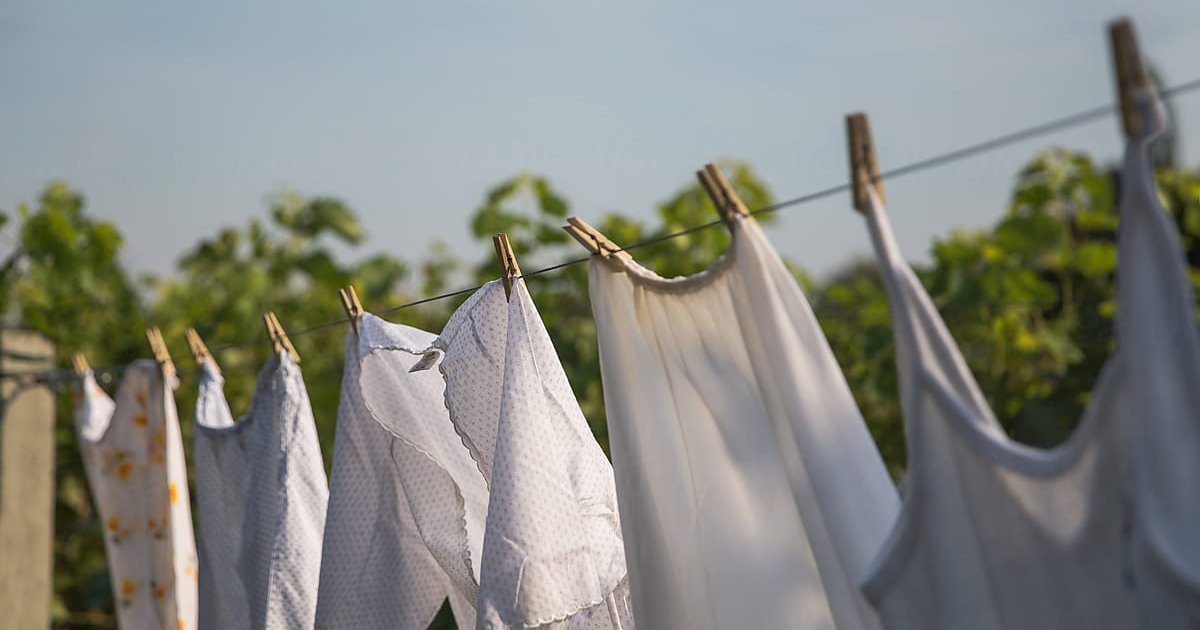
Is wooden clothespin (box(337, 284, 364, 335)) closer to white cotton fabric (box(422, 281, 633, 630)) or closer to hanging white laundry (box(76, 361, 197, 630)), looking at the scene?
white cotton fabric (box(422, 281, 633, 630))

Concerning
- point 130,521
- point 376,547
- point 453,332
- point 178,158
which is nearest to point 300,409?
point 376,547

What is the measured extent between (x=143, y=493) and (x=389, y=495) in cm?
86

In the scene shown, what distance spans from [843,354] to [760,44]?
4.91 ft

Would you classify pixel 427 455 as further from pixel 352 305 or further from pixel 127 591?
pixel 127 591

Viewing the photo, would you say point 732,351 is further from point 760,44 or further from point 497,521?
point 760,44

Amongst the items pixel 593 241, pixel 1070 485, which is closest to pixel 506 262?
pixel 593 241

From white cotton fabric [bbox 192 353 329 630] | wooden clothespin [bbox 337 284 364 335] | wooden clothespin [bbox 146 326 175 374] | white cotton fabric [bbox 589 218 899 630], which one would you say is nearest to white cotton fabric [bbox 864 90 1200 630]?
white cotton fabric [bbox 589 218 899 630]

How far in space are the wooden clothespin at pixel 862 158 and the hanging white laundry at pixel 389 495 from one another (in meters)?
0.68

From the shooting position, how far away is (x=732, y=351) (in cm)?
116

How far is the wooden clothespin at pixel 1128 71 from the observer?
30.9 inches

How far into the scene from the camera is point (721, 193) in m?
1.10

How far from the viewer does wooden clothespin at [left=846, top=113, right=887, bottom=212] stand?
0.96 meters

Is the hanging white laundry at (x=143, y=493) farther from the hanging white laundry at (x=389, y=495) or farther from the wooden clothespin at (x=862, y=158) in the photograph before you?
the wooden clothespin at (x=862, y=158)

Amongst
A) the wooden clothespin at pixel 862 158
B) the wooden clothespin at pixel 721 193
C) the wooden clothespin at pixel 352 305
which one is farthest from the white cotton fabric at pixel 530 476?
the wooden clothespin at pixel 862 158
